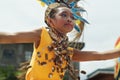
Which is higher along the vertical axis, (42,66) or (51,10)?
(51,10)

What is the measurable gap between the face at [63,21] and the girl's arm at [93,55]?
34 centimetres

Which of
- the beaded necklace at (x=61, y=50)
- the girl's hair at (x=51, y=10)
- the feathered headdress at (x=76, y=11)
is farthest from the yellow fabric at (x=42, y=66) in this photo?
the feathered headdress at (x=76, y=11)

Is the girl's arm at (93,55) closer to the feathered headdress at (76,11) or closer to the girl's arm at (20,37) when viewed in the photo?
the feathered headdress at (76,11)

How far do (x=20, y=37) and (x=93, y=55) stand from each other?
2.87 ft

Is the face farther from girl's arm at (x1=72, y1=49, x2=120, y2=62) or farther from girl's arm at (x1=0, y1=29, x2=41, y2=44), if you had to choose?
girl's arm at (x1=72, y1=49, x2=120, y2=62)

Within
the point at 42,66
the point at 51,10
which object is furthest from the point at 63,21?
the point at 42,66

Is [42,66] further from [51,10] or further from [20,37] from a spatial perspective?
[51,10]

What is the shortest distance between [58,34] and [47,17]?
0.19 meters

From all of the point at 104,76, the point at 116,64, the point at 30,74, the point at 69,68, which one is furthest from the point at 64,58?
the point at 104,76

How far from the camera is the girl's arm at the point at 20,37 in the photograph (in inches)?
141

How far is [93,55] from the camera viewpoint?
4320 mm

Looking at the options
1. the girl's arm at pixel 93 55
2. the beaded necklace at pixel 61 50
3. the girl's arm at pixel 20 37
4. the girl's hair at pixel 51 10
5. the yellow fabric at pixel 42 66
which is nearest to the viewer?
the girl's arm at pixel 20 37

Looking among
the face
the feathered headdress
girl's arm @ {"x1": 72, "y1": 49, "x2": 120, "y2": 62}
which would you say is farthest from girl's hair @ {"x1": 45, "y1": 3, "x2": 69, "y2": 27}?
girl's arm @ {"x1": 72, "y1": 49, "x2": 120, "y2": 62}

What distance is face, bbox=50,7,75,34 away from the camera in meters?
4.04
